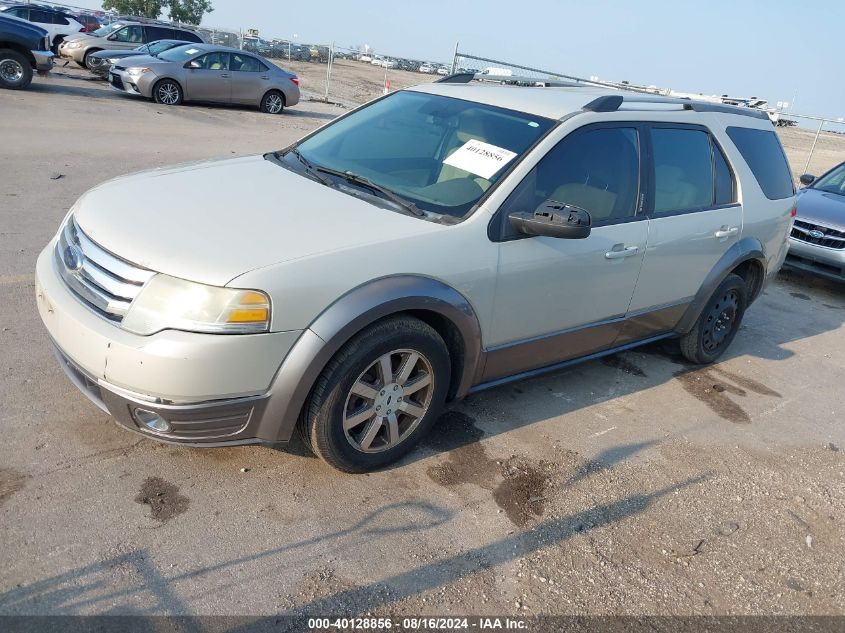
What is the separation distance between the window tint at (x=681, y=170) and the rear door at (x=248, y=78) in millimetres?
14200

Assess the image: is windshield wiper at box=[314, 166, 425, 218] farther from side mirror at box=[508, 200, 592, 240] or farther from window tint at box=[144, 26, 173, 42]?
window tint at box=[144, 26, 173, 42]

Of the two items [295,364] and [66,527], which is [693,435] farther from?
[66,527]

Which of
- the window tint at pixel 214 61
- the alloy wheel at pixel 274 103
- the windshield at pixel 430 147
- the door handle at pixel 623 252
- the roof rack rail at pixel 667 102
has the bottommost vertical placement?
the alloy wheel at pixel 274 103

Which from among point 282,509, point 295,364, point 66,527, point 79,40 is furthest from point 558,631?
point 79,40

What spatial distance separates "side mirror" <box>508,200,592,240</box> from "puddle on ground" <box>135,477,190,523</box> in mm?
2045

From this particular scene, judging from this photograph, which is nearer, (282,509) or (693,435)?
(282,509)

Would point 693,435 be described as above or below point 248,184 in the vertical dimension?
below

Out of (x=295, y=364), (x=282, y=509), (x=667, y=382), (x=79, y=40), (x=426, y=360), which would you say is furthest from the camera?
(x=79, y=40)

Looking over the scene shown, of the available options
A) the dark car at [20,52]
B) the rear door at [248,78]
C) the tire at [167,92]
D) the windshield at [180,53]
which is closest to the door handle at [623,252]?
the dark car at [20,52]

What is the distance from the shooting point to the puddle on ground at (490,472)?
11.2 ft

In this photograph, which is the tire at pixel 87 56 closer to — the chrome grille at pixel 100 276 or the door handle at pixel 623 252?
the chrome grille at pixel 100 276

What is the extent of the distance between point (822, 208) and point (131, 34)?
19.5 meters

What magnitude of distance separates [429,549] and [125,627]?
1214 mm

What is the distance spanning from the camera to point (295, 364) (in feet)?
9.59
